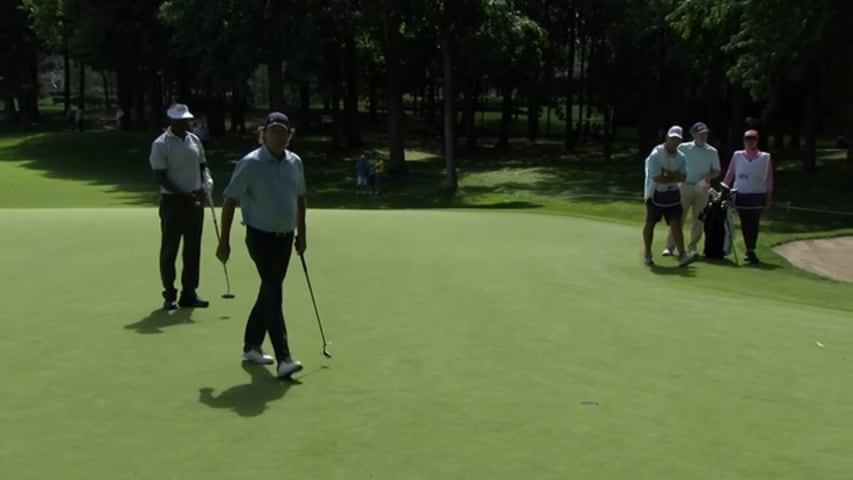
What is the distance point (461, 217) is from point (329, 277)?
9.01 meters

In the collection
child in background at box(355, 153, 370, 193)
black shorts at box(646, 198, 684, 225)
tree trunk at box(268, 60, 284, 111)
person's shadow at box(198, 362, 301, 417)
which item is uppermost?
tree trunk at box(268, 60, 284, 111)

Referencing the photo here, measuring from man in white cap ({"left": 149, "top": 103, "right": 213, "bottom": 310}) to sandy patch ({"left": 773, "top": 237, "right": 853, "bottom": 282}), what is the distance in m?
8.42

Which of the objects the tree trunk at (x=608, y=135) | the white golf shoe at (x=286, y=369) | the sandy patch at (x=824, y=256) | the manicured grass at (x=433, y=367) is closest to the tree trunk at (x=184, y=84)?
the tree trunk at (x=608, y=135)

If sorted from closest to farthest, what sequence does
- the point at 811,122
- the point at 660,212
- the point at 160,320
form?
the point at 160,320
the point at 660,212
the point at 811,122

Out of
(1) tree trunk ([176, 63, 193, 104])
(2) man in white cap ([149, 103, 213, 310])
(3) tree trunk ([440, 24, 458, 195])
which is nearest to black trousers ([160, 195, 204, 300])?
(2) man in white cap ([149, 103, 213, 310])

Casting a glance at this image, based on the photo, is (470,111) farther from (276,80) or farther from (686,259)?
(686,259)

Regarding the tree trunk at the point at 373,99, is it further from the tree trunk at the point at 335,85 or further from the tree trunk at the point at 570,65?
the tree trunk at the point at 570,65

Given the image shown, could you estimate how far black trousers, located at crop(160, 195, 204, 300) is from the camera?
9.45m

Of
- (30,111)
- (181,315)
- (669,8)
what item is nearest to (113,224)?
(181,315)

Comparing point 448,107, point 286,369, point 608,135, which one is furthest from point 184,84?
point 286,369

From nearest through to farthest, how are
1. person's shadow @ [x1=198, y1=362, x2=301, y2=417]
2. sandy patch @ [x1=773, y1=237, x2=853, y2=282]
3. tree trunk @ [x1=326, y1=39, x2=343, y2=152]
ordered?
person's shadow @ [x1=198, y1=362, x2=301, y2=417]
sandy patch @ [x1=773, y1=237, x2=853, y2=282]
tree trunk @ [x1=326, y1=39, x2=343, y2=152]

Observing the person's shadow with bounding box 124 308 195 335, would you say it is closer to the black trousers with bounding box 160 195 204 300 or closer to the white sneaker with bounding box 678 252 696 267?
the black trousers with bounding box 160 195 204 300

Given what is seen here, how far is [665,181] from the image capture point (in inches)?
520

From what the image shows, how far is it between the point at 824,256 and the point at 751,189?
6.86ft
